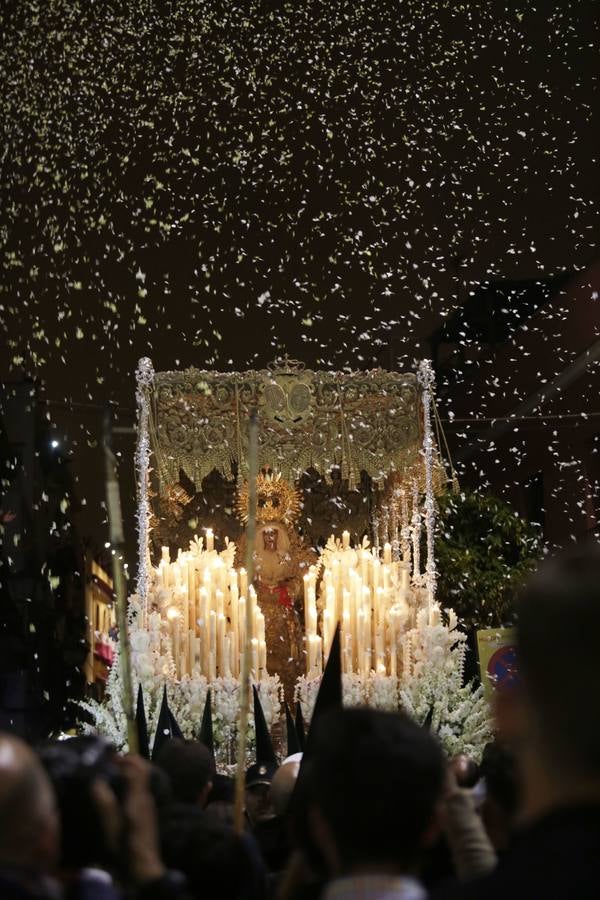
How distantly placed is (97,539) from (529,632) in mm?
57496

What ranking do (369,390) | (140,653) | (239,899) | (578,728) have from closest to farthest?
(578,728), (239,899), (140,653), (369,390)

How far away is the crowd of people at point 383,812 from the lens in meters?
1.95

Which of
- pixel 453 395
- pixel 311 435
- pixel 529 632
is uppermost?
pixel 453 395

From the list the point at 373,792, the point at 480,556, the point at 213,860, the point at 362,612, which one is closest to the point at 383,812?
the point at 373,792

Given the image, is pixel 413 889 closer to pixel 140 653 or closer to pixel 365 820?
pixel 365 820

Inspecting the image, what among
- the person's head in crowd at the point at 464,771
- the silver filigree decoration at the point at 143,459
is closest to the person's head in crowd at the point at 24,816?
the person's head in crowd at the point at 464,771

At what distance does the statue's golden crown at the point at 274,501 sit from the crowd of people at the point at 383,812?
32.8 ft

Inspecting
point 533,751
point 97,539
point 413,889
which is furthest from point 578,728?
point 97,539

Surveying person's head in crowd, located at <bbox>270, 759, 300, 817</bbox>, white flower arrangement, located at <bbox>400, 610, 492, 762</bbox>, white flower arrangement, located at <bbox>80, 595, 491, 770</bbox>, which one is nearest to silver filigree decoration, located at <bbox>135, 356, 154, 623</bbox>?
white flower arrangement, located at <bbox>80, 595, 491, 770</bbox>

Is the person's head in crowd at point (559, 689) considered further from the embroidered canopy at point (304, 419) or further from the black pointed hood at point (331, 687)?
the embroidered canopy at point (304, 419)

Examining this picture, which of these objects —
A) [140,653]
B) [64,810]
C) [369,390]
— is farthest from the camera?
[369,390]

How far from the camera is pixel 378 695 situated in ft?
37.1

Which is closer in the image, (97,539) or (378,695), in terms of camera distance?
(378,695)

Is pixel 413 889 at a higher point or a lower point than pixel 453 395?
lower
